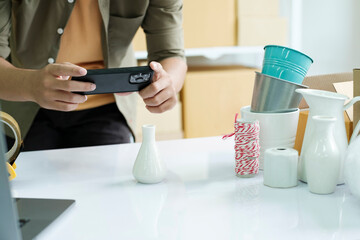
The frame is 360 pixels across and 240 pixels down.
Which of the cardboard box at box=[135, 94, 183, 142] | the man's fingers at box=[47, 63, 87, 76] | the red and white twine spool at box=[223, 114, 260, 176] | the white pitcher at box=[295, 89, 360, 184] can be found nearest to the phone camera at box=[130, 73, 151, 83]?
the man's fingers at box=[47, 63, 87, 76]

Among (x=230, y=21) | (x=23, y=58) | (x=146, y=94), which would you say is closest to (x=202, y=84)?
(x=230, y=21)

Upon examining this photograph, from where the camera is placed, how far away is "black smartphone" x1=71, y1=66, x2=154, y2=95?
3.40 feet

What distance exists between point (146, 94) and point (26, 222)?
1.62ft

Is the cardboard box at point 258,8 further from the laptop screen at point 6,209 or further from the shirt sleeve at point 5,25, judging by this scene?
the laptop screen at point 6,209

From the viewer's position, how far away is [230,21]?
2.79 m

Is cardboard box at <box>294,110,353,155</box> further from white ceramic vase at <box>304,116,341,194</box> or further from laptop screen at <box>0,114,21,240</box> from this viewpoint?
laptop screen at <box>0,114,21,240</box>

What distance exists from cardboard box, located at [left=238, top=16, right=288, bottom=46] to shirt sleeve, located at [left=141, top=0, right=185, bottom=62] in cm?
128

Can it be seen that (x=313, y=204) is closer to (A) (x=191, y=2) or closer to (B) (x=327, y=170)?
(B) (x=327, y=170)

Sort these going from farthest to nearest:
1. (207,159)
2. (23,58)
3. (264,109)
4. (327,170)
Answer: (23,58)
(207,159)
(264,109)
(327,170)

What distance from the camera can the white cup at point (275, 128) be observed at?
106cm

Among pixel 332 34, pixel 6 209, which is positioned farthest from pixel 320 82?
pixel 332 34

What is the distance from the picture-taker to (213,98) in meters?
2.75

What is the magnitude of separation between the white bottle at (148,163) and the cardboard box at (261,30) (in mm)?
1911

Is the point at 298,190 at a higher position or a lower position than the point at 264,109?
lower
